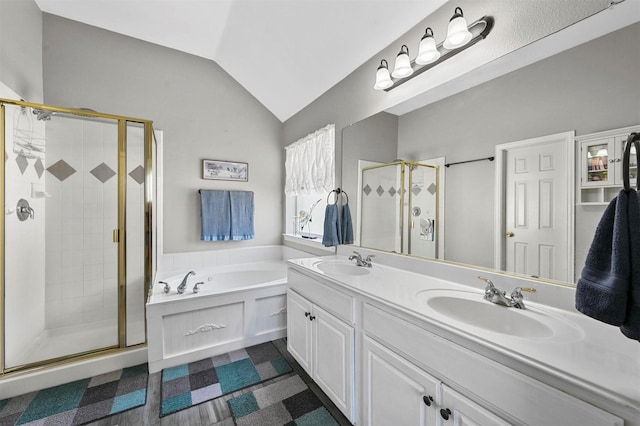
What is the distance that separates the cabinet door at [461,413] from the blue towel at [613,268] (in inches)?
16.9

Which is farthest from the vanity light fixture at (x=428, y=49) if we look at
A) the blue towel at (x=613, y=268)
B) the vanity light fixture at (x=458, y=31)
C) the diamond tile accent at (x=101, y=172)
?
the diamond tile accent at (x=101, y=172)

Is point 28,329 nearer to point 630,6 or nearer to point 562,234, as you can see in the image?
point 562,234

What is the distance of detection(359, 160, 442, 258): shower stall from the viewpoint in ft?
5.27

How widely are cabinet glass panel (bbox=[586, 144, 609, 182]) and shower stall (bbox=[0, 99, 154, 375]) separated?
2798 millimetres

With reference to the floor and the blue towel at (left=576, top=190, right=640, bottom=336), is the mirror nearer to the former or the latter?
the blue towel at (left=576, top=190, right=640, bottom=336)

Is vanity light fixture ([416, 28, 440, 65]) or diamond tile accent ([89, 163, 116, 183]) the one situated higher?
vanity light fixture ([416, 28, 440, 65])

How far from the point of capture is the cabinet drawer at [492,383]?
64 centimetres

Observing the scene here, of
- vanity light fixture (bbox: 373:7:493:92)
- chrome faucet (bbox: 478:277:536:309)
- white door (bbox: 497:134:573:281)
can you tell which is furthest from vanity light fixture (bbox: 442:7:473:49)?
chrome faucet (bbox: 478:277:536:309)

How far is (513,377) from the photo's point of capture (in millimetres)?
747

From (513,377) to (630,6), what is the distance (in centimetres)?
133

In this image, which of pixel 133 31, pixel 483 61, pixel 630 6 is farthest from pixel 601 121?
pixel 133 31

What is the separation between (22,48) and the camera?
80.1 inches

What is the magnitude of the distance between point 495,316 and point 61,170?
3.20 metres

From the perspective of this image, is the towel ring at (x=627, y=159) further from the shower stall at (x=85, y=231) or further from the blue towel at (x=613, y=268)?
the shower stall at (x=85, y=231)
